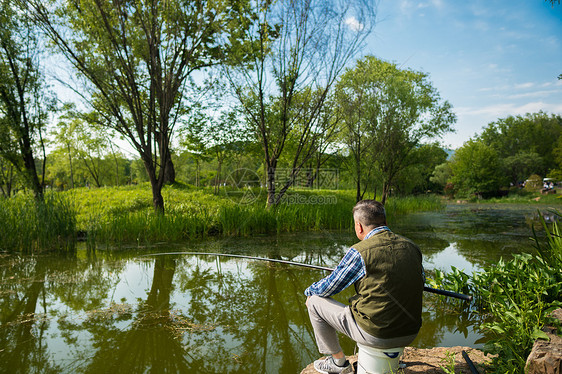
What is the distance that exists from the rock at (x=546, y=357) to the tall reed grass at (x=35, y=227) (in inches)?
305

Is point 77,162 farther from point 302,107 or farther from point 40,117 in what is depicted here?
point 302,107

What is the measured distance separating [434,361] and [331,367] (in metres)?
0.79

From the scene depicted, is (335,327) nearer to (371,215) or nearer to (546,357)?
(371,215)

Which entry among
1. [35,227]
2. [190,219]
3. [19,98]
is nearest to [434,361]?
[190,219]

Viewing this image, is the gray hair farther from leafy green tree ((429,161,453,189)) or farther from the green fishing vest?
leafy green tree ((429,161,453,189))

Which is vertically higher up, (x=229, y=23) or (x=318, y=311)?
(x=229, y=23)

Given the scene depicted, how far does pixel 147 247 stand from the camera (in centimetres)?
734

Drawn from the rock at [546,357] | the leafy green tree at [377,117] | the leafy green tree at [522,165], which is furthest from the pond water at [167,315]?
the leafy green tree at [522,165]

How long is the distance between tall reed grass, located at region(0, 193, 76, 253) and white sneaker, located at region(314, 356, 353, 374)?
654 cm

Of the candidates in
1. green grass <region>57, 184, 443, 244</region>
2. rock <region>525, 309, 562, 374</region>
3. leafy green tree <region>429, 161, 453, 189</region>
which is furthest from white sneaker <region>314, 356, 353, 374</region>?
leafy green tree <region>429, 161, 453, 189</region>

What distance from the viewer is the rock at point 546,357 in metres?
1.77

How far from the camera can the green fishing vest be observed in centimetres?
198

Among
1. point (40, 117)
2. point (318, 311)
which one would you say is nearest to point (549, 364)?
point (318, 311)

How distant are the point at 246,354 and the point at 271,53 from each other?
28.4 ft
